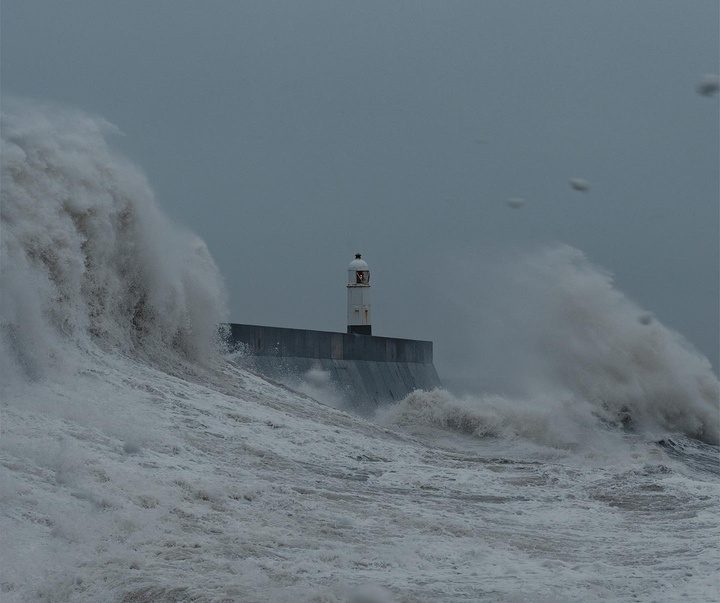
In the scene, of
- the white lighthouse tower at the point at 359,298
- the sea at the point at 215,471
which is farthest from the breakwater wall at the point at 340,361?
the white lighthouse tower at the point at 359,298

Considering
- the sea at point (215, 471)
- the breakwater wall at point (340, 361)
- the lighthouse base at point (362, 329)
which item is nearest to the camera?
the sea at point (215, 471)

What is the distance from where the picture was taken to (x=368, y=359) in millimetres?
13906

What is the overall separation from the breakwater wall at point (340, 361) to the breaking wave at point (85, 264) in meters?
1.01

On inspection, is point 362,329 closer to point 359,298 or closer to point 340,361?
point 359,298

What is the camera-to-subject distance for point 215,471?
5.90 m

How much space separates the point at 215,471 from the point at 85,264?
322 centimetres

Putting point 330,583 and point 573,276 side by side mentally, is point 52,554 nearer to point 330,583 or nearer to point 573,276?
point 330,583

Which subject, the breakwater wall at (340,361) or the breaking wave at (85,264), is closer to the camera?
the breaking wave at (85,264)

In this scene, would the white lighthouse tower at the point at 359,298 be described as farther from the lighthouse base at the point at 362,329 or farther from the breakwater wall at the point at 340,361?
the breakwater wall at the point at 340,361

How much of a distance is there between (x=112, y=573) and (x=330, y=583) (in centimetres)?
91

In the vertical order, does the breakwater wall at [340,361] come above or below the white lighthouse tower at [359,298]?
below

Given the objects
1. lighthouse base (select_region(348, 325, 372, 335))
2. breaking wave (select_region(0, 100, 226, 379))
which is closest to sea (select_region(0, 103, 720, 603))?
breaking wave (select_region(0, 100, 226, 379))

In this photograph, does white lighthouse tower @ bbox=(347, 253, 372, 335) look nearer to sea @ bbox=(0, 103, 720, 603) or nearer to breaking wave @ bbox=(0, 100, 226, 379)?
sea @ bbox=(0, 103, 720, 603)

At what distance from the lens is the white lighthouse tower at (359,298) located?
15.3m
